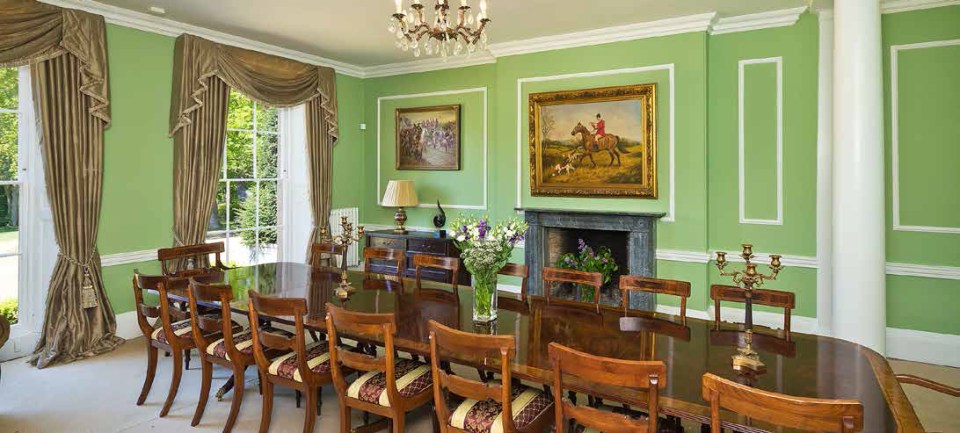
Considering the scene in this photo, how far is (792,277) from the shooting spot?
4.73 m

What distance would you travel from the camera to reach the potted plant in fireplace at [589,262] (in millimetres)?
5172

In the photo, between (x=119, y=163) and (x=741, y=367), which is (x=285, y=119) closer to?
(x=119, y=163)

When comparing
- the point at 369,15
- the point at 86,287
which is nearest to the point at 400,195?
the point at 369,15

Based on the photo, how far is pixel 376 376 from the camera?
2.65 meters

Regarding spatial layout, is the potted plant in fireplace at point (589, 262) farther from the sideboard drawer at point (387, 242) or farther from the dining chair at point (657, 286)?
the dining chair at point (657, 286)

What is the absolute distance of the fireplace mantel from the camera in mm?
5027

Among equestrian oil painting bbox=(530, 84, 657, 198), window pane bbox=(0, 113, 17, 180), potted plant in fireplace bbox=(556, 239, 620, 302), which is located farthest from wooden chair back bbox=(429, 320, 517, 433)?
window pane bbox=(0, 113, 17, 180)

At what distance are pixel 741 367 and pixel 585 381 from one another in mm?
596

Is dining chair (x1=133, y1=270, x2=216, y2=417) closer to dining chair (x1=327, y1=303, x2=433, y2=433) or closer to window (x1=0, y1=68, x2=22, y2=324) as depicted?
dining chair (x1=327, y1=303, x2=433, y2=433)

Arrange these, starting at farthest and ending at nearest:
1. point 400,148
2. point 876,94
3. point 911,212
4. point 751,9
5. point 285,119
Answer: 1. point 400,148
2. point 285,119
3. point 751,9
4. point 911,212
5. point 876,94

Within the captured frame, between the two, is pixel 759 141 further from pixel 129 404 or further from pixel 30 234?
pixel 30 234

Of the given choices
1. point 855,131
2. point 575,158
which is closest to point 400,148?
point 575,158

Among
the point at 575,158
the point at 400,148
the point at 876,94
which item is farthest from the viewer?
the point at 400,148

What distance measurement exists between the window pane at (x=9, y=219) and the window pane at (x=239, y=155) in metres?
1.74
